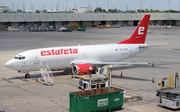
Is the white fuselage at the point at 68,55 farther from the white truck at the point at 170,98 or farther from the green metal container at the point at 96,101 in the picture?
the white truck at the point at 170,98

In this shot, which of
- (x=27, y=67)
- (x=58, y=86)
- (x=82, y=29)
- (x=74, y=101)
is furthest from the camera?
(x=82, y=29)

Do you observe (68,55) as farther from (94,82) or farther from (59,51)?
(94,82)

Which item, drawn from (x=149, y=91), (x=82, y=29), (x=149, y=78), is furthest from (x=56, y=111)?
(x=82, y=29)

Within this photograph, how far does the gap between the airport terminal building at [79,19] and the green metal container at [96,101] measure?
132 meters

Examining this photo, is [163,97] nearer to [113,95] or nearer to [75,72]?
[113,95]

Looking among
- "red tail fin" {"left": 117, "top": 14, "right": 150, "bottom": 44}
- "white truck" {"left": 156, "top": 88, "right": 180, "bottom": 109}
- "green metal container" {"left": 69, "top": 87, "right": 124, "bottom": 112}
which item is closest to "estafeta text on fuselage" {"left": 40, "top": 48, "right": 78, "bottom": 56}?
"red tail fin" {"left": 117, "top": 14, "right": 150, "bottom": 44}

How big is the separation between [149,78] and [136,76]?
1.96 meters

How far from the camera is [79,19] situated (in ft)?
556

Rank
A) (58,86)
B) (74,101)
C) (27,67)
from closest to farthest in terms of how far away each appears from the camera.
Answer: (74,101)
(58,86)
(27,67)

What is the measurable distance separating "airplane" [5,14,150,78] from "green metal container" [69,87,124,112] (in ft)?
39.8

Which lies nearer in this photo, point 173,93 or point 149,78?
point 173,93

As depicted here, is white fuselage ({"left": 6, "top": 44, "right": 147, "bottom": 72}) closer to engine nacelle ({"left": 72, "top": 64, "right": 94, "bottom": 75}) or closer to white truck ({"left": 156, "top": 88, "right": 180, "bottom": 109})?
engine nacelle ({"left": 72, "top": 64, "right": 94, "bottom": 75})

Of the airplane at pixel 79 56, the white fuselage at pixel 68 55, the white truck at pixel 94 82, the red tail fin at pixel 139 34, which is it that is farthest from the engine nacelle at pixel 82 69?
the red tail fin at pixel 139 34

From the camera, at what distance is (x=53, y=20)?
161875mm
